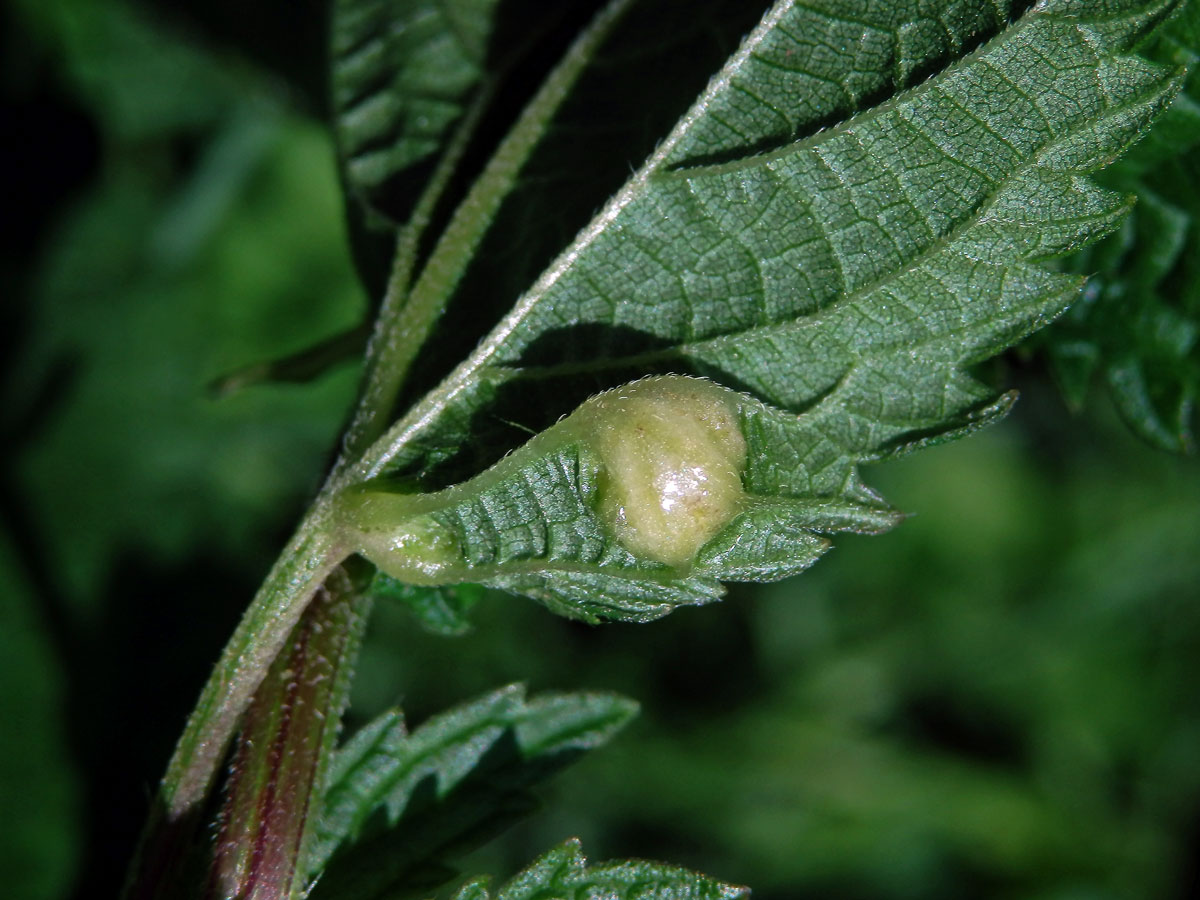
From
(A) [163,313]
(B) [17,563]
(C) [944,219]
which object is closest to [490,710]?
(C) [944,219]

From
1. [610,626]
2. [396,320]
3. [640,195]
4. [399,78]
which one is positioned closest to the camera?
[640,195]

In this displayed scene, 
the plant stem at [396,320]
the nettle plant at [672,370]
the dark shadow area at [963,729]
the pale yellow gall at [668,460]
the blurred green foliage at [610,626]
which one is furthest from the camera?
the dark shadow area at [963,729]

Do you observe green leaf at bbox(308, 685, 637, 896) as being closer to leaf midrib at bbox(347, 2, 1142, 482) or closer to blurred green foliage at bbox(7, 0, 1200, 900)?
leaf midrib at bbox(347, 2, 1142, 482)

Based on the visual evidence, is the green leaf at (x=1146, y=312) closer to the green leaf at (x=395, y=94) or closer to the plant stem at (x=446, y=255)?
the plant stem at (x=446, y=255)

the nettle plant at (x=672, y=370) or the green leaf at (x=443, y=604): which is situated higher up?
the nettle plant at (x=672, y=370)

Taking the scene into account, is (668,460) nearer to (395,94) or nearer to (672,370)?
(672,370)

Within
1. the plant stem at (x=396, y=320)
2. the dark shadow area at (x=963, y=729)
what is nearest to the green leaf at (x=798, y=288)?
the plant stem at (x=396, y=320)

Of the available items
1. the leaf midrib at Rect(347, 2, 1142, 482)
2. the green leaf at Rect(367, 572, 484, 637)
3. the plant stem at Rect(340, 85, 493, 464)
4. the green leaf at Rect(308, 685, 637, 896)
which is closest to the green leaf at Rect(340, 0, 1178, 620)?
the leaf midrib at Rect(347, 2, 1142, 482)

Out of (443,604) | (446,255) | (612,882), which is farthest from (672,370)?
(612,882)
